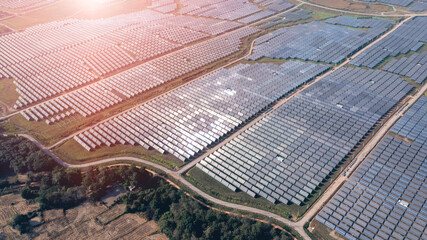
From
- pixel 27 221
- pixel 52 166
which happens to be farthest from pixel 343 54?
pixel 27 221

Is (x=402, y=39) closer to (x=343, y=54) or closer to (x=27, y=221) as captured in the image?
(x=343, y=54)

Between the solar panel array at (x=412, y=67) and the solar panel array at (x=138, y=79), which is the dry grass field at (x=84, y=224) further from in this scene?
the solar panel array at (x=412, y=67)

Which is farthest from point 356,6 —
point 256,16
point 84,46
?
point 84,46

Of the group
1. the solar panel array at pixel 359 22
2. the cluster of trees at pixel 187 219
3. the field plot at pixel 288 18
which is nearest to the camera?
the cluster of trees at pixel 187 219

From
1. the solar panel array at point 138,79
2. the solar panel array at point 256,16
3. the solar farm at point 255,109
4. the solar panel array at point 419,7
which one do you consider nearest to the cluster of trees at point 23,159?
the solar farm at point 255,109

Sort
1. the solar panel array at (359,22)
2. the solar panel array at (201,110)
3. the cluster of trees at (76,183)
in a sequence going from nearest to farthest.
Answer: the cluster of trees at (76,183) < the solar panel array at (201,110) < the solar panel array at (359,22)

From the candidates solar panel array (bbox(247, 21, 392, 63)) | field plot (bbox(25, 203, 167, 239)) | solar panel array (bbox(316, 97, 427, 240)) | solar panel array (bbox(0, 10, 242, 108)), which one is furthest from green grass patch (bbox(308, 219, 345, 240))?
solar panel array (bbox(0, 10, 242, 108))

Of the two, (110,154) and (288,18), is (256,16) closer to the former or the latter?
(288,18)
